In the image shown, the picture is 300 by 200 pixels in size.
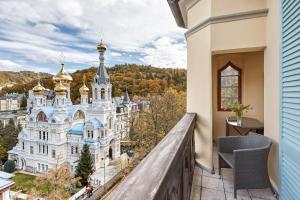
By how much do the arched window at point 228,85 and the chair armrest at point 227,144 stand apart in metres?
2.02

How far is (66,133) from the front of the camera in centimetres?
2017

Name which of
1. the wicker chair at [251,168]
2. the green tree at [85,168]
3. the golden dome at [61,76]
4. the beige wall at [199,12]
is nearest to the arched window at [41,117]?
the golden dome at [61,76]

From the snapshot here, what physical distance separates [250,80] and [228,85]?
1.83 feet

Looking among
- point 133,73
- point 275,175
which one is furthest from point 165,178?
point 133,73

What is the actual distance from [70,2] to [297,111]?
23.4 metres

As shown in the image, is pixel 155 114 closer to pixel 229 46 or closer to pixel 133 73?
pixel 229 46

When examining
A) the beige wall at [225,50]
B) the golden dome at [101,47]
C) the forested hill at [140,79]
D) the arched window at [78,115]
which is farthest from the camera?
the forested hill at [140,79]

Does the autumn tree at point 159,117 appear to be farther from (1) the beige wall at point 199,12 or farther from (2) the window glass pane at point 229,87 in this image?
(1) the beige wall at point 199,12

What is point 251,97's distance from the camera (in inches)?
184

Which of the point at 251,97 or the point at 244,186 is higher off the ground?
the point at 251,97

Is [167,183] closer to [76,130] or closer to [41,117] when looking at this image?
[76,130]

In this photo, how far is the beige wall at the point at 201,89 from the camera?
3.18 m

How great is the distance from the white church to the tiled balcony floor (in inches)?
659

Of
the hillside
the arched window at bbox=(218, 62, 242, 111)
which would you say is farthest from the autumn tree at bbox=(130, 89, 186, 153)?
the hillside
